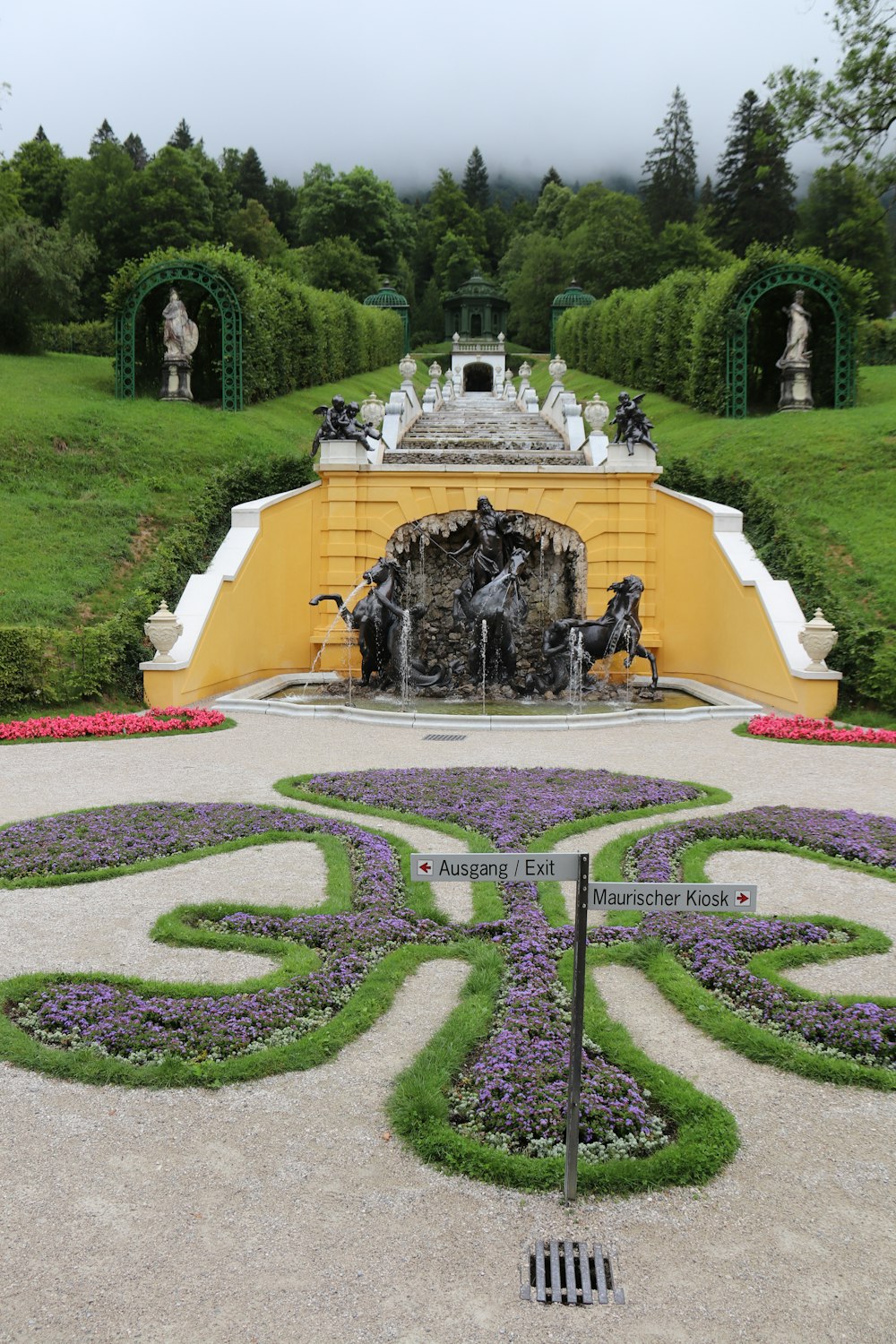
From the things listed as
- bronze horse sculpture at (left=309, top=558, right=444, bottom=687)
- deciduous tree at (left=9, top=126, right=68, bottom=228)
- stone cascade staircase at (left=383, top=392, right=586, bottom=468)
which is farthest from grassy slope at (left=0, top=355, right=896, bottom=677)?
deciduous tree at (left=9, top=126, right=68, bottom=228)

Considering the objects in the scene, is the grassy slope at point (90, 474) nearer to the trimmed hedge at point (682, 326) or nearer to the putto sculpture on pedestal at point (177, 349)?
the putto sculpture on pedestal at point (177, 349)

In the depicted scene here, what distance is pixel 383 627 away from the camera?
15844 mm

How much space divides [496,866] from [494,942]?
2.60 meters

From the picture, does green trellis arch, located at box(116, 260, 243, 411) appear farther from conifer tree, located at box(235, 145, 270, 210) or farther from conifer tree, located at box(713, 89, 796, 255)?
conifer tree, located at box(235, 145, 270, 210)

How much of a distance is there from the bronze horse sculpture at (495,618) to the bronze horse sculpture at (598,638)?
545mm

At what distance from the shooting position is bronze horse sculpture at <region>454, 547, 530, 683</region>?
15.7m

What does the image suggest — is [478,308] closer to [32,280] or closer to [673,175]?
[673,175]

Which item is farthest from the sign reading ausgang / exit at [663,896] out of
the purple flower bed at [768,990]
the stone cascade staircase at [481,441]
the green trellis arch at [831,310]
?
the green trellis arch at [831,310]

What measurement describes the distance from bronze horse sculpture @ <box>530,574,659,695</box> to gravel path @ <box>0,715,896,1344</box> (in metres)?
10.5

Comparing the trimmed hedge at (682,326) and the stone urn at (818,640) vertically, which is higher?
the trimmed hedge at (682,326)

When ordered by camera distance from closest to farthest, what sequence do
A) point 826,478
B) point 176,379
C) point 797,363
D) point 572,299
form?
point 826,478
point 797,363
point 176,379
point 572,299

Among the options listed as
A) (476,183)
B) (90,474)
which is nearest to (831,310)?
(90,474)

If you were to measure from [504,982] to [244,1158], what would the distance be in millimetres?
1792

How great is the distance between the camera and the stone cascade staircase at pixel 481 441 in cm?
1964
